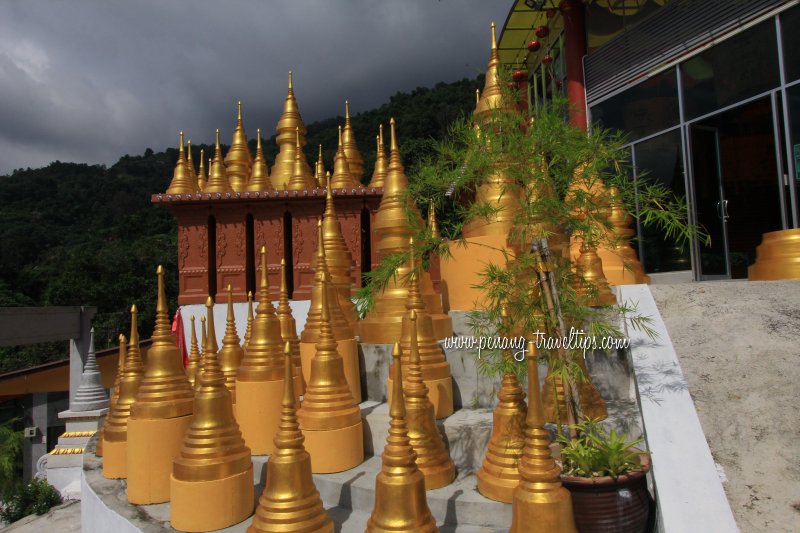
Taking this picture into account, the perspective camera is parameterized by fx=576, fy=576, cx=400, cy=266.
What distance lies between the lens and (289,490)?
3494 mm

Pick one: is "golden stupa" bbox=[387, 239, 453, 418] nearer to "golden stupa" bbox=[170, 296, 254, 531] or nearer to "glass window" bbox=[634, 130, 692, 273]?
"golden stupa" bbox=[170, 296, 254, 531]

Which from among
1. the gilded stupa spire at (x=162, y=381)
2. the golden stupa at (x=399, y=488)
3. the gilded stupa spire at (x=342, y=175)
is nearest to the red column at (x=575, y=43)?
the gilded stupa spire at (x=342, y=175)

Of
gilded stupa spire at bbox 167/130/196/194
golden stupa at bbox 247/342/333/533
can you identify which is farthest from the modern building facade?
gilded stupa spire at bbox 167/130/196/194

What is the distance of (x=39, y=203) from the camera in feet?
223

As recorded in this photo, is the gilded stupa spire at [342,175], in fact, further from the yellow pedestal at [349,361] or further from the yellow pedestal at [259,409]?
the yellow pedestal at [259,409]

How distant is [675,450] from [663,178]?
993cm

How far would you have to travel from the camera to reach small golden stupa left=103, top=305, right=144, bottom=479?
17.2 feet

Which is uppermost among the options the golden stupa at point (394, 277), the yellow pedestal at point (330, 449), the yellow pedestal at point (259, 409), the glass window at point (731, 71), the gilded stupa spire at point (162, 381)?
the glass window at point (731, 71)

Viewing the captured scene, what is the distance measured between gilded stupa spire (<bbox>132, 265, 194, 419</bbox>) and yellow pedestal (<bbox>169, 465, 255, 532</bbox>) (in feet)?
2.30

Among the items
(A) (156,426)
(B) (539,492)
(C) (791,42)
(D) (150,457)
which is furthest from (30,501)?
(C) (791,42)

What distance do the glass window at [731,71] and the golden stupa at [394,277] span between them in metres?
7.58

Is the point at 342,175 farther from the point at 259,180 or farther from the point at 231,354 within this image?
the point at 231,354

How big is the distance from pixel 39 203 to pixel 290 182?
67460mm

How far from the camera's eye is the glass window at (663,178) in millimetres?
11938
